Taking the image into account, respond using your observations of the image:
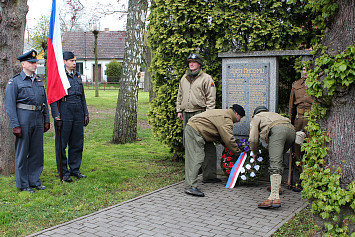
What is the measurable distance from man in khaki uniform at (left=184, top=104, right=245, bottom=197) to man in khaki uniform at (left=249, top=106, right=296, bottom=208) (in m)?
0.39

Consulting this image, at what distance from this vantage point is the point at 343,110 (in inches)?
167

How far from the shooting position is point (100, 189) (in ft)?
22.3

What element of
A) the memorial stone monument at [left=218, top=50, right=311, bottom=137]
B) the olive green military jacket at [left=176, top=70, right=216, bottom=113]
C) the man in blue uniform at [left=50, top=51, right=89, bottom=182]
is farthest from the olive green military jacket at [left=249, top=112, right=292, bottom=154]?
the man in blue uniform at [left=50, top=51, right=89, bottom=182]

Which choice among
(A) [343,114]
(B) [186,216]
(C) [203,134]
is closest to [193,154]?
(C) [203,134]

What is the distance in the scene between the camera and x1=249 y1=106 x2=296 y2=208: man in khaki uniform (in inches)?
236

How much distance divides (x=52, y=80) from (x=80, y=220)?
2.80m

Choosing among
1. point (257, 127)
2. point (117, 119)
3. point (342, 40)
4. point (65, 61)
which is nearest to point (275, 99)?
point (257, 127)

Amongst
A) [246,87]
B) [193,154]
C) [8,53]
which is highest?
[8,53]

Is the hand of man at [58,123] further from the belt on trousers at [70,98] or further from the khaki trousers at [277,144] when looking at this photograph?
the khaki trousers at [277,144]

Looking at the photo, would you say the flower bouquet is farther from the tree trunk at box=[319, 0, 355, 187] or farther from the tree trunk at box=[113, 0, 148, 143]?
the tree trunk at box=[113, 0, 148, 143]

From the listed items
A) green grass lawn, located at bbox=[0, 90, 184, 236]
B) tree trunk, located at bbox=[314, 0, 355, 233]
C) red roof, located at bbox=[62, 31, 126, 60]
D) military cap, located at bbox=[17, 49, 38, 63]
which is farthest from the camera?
red roof, located at bbox=[62, 31, 126, 60]

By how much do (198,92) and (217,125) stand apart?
115 cm

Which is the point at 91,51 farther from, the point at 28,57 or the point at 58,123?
the point at 28,57

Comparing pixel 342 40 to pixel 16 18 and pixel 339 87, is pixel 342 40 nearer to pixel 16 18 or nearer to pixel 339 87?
pixel 339 87
